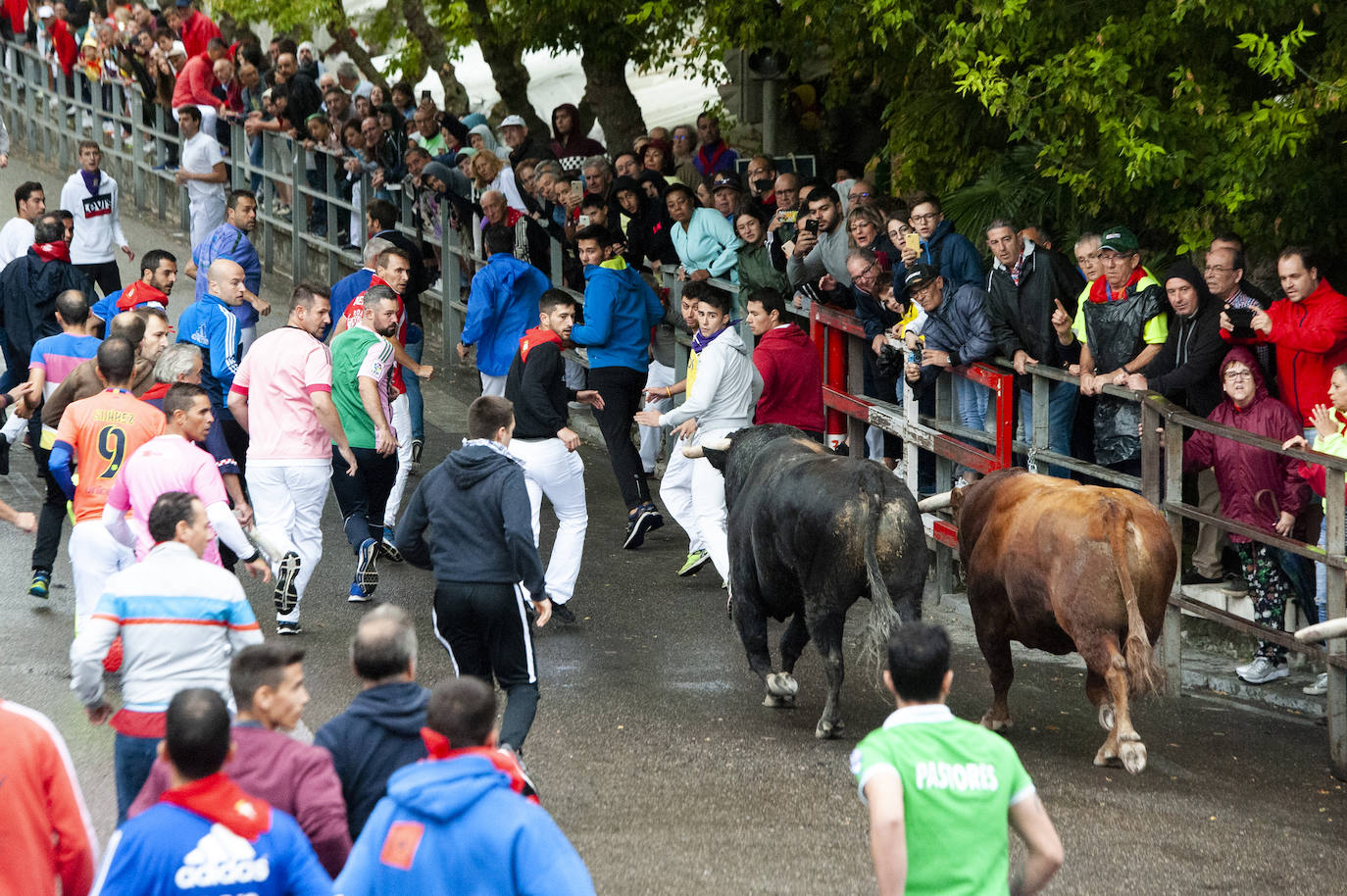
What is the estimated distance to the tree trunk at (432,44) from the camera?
65.7ft

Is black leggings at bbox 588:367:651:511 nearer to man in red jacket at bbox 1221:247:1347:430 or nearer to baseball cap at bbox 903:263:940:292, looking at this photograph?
baseball cap at bbox 903:263:940:292

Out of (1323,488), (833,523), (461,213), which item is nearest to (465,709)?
(833,523)

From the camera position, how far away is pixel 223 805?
12.8 feet

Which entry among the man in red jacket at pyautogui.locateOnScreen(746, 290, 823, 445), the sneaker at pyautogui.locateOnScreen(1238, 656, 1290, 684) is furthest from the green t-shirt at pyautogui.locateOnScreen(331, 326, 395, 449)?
the sneaker at pyautogui.locateOnScreen(1238, 656, 1290, 684)

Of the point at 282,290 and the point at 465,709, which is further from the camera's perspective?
the point at 282,290

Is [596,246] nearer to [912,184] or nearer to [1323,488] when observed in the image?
[912,184]

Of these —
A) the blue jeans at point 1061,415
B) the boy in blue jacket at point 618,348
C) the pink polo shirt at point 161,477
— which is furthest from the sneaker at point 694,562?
the pink polo shirt at point 161,477

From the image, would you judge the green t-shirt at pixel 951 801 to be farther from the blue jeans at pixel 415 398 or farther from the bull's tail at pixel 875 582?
the blue jeans at pixel 415 398

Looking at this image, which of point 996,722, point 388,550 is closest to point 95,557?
point 388,550

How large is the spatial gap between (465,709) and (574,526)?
570 cm

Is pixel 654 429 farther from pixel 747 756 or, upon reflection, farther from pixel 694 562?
pixel 747 756

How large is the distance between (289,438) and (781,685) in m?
3.15

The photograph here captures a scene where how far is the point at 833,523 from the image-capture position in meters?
7.61

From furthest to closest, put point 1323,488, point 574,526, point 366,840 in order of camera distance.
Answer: point 574,526
point 1323,488
point 366,840
